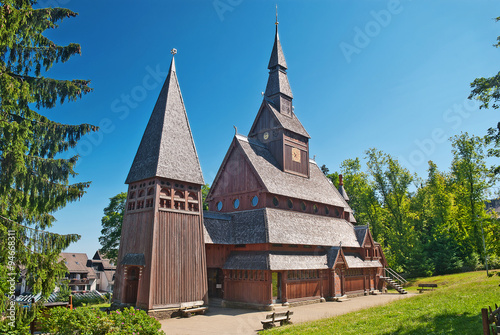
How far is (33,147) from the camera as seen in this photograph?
14500 millimetres

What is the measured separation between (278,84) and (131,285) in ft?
77.3

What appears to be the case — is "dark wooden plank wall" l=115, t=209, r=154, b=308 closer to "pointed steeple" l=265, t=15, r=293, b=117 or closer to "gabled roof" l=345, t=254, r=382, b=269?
"gabled roof" l=345, t=254, r=382, b=269

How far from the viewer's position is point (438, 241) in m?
52.8

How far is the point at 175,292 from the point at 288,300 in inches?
340

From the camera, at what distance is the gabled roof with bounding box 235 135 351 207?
99.2 feet

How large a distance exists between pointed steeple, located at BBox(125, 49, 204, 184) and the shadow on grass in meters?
15.6

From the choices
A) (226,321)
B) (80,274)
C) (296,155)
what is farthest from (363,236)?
(80,274)

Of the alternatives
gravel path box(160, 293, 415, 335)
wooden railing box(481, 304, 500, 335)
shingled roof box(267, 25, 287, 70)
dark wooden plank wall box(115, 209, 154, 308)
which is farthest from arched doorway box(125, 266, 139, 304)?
shingled roof box(267, 25, 287, 70)

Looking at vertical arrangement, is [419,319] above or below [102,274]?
below

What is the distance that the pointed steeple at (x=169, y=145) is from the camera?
928 inches

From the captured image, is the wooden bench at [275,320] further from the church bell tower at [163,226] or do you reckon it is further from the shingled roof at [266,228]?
the shingled roof at [266,228]

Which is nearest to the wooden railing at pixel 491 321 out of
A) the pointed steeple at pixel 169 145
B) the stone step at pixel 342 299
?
the pointed steeple at pixel 169 145

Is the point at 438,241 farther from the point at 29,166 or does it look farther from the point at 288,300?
the point at 29,166

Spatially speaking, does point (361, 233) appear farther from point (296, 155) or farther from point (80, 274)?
point (80, 274)
